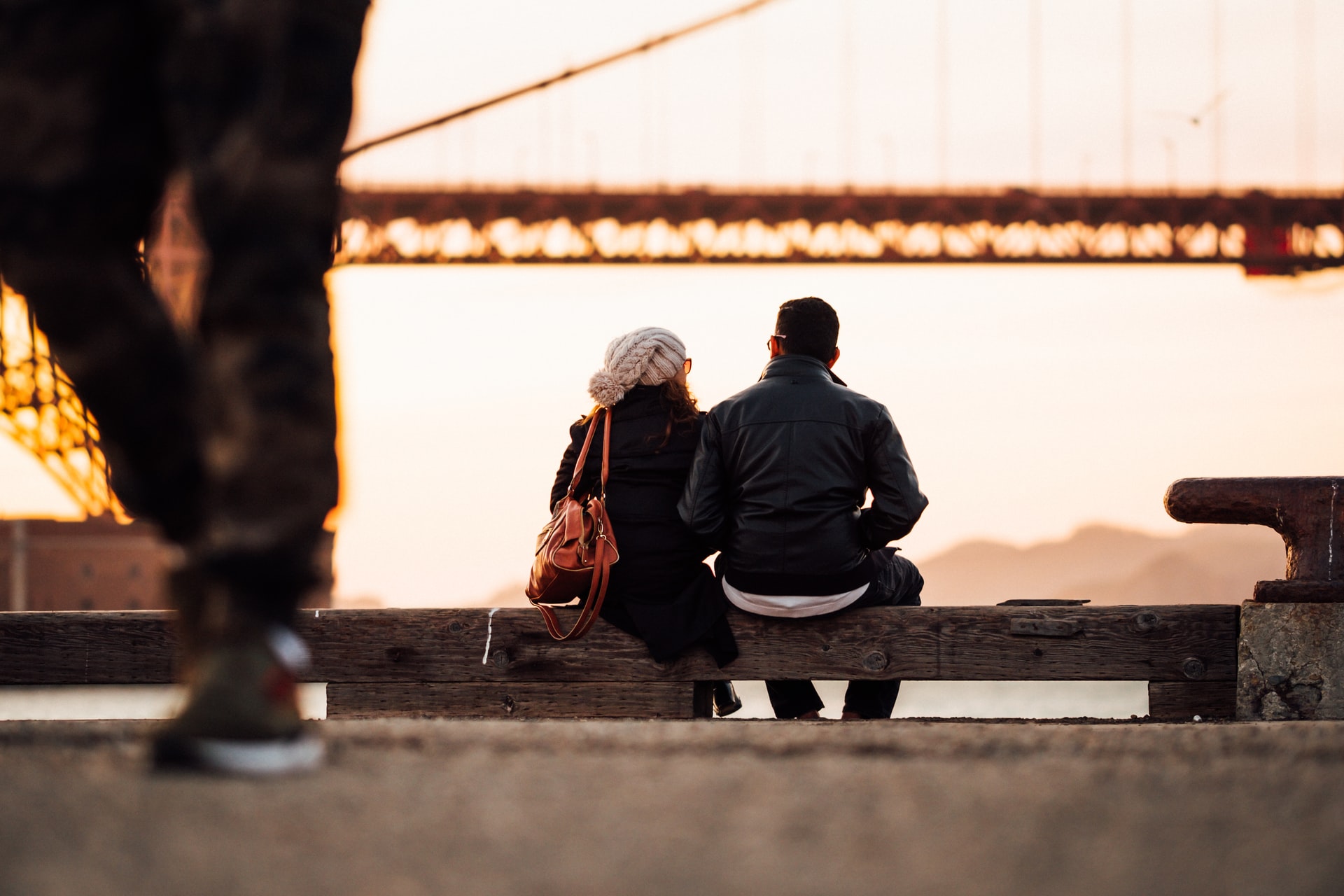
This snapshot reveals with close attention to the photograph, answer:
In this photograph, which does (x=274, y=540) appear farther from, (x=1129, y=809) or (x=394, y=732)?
(x=1129, y=809)

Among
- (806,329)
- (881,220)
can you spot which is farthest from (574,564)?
(881,220)

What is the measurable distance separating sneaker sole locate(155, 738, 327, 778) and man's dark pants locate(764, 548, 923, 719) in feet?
7.64

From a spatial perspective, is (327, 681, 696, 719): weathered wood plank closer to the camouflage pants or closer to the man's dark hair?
the man's dark hair

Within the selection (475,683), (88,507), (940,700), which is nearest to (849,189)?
(940,700)

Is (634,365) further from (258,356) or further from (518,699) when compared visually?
(258,356)

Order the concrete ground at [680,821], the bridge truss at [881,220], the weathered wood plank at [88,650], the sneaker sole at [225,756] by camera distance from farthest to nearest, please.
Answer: the bridge truss at [881,220] → the weathered wood plank at [88,650] → the sneaker sole at [225,756] → the concrete ground at [680,821]

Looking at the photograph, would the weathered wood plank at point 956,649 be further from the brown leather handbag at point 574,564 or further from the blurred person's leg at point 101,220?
the blurred person's leg at point 101,220

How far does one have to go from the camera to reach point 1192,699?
3.30 m

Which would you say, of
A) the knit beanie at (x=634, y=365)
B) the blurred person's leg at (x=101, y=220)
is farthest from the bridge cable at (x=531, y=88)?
the blurred person's leg at (x=101, y=220)

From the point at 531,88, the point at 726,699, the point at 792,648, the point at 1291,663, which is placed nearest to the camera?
the point at 1291,663

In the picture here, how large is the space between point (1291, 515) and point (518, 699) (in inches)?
67.7

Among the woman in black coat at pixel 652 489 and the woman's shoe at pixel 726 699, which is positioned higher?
the woman in black coat at pixel 652 489

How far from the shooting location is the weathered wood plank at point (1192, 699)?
3.29m

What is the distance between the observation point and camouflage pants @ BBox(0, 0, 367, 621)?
48.4 inches
